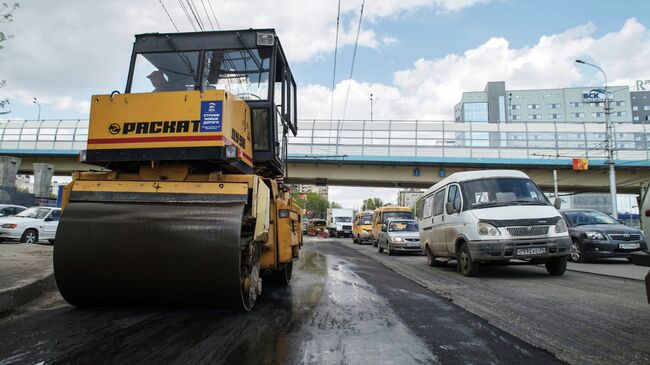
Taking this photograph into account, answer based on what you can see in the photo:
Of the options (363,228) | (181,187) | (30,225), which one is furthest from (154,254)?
(363,228)

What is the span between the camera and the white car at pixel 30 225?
15070 mm

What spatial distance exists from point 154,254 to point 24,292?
119 inches

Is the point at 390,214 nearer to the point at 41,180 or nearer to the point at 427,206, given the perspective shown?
the point at 427,206

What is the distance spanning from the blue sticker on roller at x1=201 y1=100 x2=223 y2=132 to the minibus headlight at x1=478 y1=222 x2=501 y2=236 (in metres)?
5.77

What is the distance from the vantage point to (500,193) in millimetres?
8945

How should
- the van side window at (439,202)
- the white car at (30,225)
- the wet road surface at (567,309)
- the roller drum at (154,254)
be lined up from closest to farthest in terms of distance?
the wet road surface at (567,309) < the roller drum at (154,254) < the van side window at (439,202) < the white car at (30,225)

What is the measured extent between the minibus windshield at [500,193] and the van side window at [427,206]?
7.85 ft

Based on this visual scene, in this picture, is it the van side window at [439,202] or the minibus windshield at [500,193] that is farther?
the van side window at [439,202]

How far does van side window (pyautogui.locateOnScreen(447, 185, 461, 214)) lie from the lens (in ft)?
30.7

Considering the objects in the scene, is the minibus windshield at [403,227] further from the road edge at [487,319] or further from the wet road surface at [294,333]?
the wet road surface at [294,333]

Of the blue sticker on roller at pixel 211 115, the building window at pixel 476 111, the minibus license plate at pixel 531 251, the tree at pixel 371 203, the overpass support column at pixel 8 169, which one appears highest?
the building window at pixel 476 111

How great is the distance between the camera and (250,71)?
20.3 feet

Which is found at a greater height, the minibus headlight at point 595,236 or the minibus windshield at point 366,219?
the minibus windshield at point 366,219

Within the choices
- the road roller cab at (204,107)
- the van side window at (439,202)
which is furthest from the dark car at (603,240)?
the road roller cab at (204,107)
